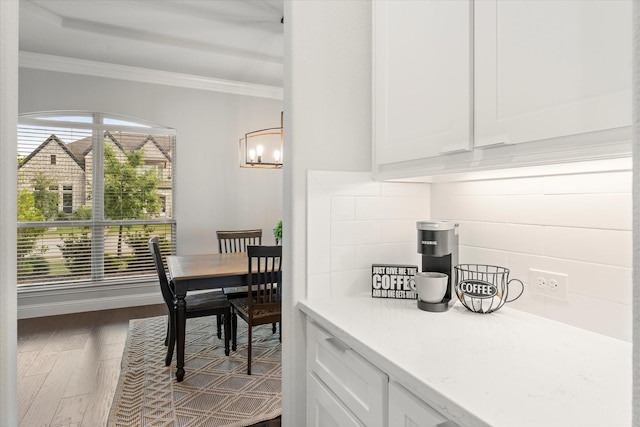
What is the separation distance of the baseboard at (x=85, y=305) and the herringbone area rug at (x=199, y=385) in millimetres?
1075

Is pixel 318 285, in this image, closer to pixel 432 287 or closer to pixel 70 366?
pixel 432 287

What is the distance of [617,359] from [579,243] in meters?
0.34

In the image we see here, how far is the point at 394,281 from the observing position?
1452mm

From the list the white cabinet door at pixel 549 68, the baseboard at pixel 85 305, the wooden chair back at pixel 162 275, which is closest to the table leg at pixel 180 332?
the wooden chair back at pixel 162 275

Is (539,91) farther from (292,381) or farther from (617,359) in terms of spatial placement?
(292,381)

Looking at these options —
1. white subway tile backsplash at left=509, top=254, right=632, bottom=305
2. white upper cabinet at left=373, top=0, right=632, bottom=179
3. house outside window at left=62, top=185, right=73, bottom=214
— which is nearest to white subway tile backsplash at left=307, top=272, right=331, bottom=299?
white upper cabinet at left=373, top=0, right=632, bottom=179

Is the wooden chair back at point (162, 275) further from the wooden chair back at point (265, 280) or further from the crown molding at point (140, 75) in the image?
the crown molding at point (140, 75)

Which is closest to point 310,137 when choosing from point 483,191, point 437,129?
point 437,129

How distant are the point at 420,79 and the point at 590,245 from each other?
0.71 meters

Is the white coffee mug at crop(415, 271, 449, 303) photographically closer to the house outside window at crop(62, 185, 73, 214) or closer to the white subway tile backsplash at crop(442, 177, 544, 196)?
the white subway tile backsplash at crop(442, 177, 544, 196)

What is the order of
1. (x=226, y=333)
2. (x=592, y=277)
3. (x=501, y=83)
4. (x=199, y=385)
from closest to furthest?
(x=501, y=83) → (x=592, y=277) → (x=199, y=385) → (x=226, y=333)

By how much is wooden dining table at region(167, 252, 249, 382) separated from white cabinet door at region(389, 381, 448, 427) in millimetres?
2047

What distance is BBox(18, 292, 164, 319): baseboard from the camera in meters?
3.96

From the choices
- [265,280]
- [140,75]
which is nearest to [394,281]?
[265,280]
